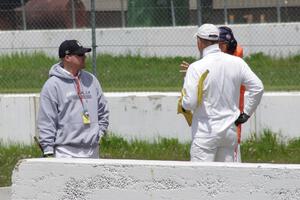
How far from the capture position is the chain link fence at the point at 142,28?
18.0m

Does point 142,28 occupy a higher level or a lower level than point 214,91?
higher

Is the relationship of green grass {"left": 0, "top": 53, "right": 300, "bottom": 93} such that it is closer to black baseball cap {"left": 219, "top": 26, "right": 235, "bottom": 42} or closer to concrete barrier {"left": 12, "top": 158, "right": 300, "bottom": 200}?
black baseball cap {"left": 219, "top": 26, "right": 235, "bottom": 42}

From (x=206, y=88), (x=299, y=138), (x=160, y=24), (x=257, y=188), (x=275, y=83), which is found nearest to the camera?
(x=257, y=188)

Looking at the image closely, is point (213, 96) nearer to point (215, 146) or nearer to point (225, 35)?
point (215, 146)

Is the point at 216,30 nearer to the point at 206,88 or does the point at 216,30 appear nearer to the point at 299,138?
the point at 206,88

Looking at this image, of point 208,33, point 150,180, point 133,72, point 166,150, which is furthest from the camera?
point 133,72

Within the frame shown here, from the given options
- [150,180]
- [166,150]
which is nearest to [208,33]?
[150,180]

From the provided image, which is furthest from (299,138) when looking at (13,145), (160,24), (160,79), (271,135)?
(160,24)

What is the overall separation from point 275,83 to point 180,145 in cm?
369

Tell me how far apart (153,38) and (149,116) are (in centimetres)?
824

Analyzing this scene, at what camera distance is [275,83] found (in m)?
15.1

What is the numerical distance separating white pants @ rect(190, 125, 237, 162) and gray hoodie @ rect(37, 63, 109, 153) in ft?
2.71

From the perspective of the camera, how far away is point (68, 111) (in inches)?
309

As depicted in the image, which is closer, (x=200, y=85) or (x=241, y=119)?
(x=200, y=85)
